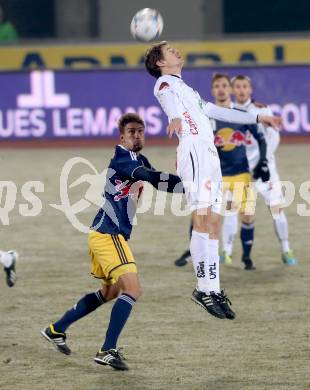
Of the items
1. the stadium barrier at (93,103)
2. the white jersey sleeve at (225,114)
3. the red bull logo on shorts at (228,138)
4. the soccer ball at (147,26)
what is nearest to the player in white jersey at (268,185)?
the red bull logo on shorts at (228,138)

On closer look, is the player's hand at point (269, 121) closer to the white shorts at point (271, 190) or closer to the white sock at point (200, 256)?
the white sock at point (200, 256)

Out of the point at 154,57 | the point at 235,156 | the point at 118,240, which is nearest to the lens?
the point at 118,240

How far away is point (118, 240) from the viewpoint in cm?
844

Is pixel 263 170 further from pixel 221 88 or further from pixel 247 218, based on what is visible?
pixel 221 88

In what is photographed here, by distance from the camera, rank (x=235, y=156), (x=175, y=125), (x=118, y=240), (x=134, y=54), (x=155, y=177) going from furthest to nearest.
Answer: (x=134, y=54) < (x=235, y=156) < (x=175, y=125) < (x=118, y=240) < (x=155, y=177)

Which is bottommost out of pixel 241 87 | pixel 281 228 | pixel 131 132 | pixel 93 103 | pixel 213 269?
pixel 281 228

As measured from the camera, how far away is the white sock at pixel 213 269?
8.83 metres

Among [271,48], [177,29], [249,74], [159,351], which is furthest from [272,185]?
[177,29]

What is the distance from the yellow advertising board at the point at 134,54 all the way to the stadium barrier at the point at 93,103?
2111 millimetres

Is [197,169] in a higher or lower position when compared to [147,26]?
lower

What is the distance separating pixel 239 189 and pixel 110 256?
13.0 ft

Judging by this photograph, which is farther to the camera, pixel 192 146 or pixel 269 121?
pixel 269 121

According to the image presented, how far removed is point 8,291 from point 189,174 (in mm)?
3193

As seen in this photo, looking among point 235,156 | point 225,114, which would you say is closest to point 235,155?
point 235,156
